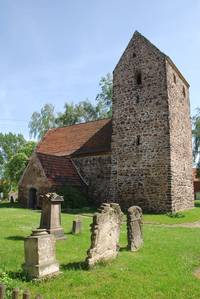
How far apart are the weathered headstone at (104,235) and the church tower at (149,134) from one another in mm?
12885

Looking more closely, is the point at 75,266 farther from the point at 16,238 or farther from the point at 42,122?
the point at 42,122

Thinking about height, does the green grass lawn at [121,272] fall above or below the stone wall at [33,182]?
below

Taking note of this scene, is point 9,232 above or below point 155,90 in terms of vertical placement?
below

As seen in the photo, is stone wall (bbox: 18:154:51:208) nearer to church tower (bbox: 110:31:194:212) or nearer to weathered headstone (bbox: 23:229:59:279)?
church tower (bbox: 110:31:194:212)

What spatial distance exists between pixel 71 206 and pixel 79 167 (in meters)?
4.52

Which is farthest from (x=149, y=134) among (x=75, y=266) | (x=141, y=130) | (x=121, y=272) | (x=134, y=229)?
(x=121, y=272)

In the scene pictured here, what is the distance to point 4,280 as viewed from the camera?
21.4 ft

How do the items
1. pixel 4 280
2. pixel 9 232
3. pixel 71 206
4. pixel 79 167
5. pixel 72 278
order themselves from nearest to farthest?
1. pixel 4 280
2. pixel 72 278
3. pixel 9 232
4. pixel 71 206
5. pixel 79 167

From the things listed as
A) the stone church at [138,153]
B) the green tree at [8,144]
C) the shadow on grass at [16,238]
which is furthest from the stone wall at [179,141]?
the green tree at [8,144]

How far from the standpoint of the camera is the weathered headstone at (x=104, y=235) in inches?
328

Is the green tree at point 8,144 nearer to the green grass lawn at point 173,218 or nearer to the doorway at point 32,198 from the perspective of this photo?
the doorway at point 32,198

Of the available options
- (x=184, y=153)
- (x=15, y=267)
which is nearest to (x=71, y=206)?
(x=184, y=153)

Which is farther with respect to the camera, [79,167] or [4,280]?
[79,167]

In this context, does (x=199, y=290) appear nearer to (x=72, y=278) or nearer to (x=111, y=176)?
(x=72, y=278)
